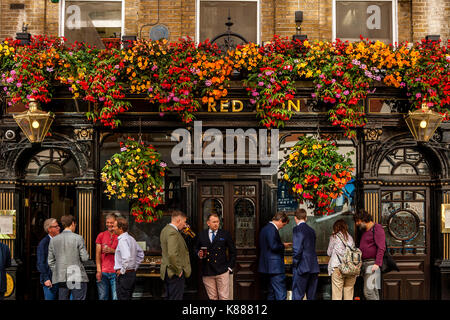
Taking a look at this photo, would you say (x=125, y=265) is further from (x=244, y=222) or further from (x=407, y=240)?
(x=407, y=240)

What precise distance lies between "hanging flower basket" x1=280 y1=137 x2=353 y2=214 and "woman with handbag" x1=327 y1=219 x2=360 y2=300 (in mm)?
712

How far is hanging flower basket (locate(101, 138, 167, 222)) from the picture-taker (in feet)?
33.0

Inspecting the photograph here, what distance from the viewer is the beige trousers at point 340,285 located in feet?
31.3

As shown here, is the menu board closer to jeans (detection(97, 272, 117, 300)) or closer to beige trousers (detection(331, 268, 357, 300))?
jeans (detection(97, 272, 117, 300))

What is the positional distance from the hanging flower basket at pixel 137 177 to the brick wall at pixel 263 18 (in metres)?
2.42

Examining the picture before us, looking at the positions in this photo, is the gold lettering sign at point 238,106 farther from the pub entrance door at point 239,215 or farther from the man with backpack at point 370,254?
the man with backpack at point 370,254

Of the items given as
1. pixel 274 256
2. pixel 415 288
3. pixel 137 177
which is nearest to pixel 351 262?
pixel 274 256

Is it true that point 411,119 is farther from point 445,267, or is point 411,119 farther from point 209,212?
point 209,212

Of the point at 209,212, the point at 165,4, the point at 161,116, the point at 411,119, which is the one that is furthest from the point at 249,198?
the point at 165,4

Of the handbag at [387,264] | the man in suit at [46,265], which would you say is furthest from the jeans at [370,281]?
the man in suit at [46,265]

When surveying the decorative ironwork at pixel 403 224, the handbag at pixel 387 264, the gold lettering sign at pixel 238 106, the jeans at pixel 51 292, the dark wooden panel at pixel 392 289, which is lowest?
the dark wooden panel at pixel 392 289

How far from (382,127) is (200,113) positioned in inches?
131

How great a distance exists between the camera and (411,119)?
33.9 ft

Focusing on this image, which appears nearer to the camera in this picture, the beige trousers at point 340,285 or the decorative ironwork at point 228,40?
the beige trousers at point 340,285
